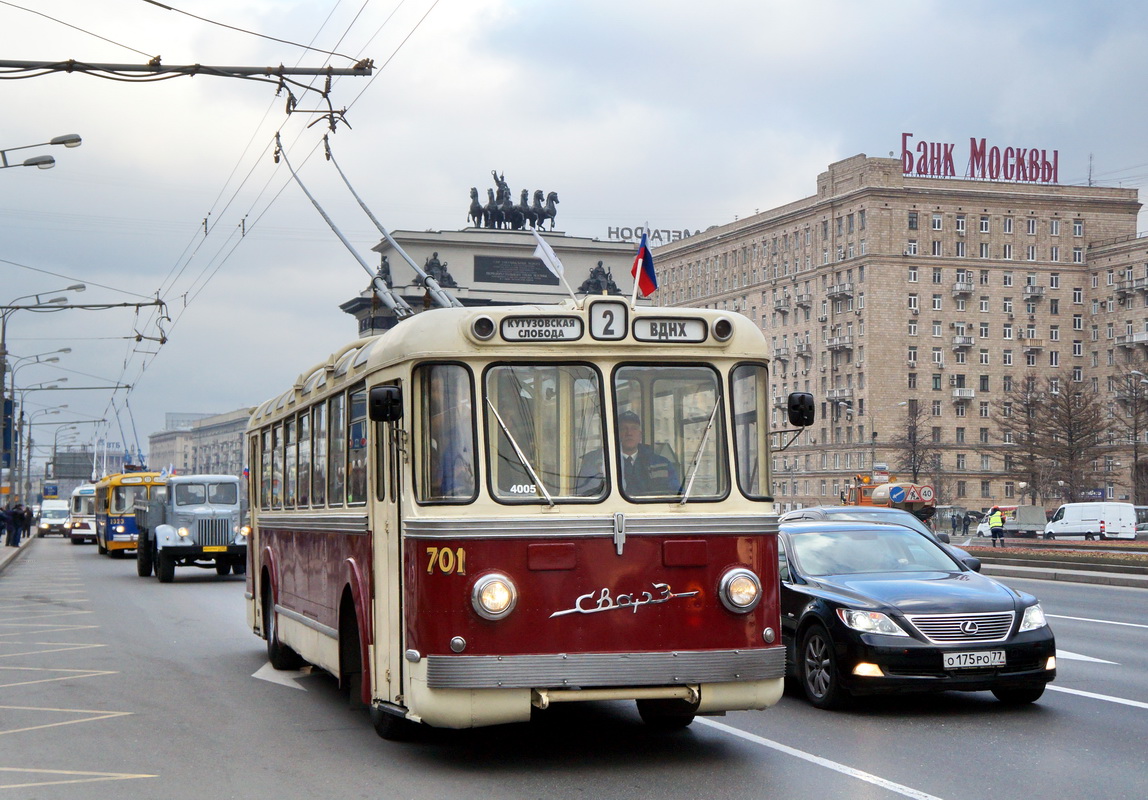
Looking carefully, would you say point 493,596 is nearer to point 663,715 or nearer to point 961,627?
point 663,715

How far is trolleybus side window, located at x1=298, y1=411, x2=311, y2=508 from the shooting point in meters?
12.1

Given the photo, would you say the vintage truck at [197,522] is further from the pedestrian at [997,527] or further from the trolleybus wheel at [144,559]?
the pedestrian at [997,527]

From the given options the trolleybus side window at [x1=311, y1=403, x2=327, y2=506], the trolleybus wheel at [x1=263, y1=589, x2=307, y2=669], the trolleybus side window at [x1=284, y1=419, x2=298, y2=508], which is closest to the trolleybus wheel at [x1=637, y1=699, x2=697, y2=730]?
the trolleybus side window at [x1=311, y1=403, x2=327, y2=506]

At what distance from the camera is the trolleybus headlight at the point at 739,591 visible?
8.65 m

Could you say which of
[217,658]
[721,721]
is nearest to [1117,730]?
[721,721]

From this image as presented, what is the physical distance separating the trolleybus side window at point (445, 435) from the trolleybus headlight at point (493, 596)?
475mm

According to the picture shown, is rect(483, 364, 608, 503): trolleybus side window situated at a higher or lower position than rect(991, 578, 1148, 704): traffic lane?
higher

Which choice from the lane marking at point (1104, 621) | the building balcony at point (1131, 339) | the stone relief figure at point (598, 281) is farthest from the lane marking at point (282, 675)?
the building balcony at point (1131, 339)

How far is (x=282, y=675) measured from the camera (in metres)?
14.1

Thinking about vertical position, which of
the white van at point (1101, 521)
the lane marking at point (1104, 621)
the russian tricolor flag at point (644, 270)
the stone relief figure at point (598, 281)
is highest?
the stone relief figure at point (598, 281)

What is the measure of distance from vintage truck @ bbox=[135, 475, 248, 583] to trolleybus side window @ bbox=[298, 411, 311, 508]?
1883 centimetres

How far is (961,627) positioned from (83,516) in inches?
2345

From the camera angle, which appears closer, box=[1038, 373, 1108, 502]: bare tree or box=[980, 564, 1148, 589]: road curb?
box=[980, 564, 1148, 589]: road curb

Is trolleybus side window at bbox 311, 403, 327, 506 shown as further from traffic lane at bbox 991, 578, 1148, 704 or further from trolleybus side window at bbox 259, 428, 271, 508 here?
traffic lane at bbox 991, 578, 1148, 704
